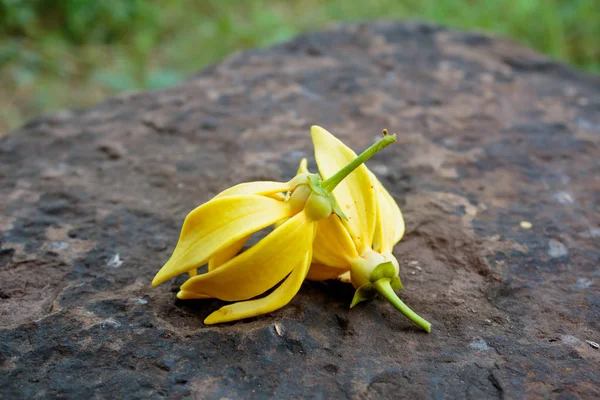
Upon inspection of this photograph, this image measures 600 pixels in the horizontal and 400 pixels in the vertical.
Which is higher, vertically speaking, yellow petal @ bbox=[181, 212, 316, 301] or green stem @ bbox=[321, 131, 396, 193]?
green stem @ bbox=[321, 131, 396, 193]

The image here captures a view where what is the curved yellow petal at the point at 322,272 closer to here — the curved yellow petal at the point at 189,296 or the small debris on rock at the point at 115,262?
the curved yellow petal at the point at 189,296

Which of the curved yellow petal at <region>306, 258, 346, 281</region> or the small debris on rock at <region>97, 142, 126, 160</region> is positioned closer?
the curved yellow petal at <region>306, 258, 346, 281</region>

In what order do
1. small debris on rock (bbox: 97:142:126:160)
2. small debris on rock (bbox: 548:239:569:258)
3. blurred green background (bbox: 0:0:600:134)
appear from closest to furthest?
small debris on rock (bbox: 548:239:569:258)
small debris on rock (bbox: 97:142:126:160)
blurred green background (bbox: 0:0:600:134)

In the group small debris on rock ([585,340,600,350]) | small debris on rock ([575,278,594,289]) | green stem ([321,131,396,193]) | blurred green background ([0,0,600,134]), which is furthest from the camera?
blurred green background ([0,0,600,134])

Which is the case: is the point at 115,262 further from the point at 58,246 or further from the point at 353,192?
the point at 353,192

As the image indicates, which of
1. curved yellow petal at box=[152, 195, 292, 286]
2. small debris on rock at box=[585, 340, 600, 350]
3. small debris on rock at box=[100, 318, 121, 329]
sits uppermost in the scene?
curved yellow petal at box=[152, 195, 292, 286]

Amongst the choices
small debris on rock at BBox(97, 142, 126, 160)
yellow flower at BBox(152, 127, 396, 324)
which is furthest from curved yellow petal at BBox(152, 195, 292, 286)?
small debris on rock at BBox(97, 142, 126, 160)

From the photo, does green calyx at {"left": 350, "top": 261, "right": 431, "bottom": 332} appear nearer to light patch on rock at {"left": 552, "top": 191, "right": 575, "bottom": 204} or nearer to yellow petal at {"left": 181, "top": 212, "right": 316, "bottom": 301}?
yellow petal at {"left": 181, "top": 212, "right": 316, "bottom": 301}

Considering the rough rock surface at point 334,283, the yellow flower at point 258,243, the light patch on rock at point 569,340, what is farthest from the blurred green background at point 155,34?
the light patch on rock at point 569,340

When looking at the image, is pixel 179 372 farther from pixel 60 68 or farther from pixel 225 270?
pixel 60 68
